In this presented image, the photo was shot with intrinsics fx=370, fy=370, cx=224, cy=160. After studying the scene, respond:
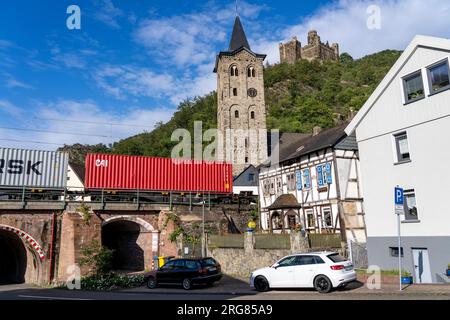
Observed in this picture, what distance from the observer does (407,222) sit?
16953 mm

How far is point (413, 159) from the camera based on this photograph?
1688 cm

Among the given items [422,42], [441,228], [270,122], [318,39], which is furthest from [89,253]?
[318,39]

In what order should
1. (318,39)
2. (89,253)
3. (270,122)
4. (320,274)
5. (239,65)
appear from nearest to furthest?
(320,274) < (89,253) < (239,65) < (270,122) < (318,39)

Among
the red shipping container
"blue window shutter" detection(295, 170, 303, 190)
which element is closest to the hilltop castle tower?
the red shipping container

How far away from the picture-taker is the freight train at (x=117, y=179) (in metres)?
24.0

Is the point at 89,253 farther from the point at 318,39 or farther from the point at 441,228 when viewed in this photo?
the point at 318,39

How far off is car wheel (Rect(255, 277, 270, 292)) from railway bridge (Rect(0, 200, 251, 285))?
11999 millimetres

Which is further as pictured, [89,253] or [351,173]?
[351,173]

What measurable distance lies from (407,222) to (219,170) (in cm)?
1682

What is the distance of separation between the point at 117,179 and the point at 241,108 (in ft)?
103

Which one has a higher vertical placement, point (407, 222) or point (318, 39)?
point (318, 39)

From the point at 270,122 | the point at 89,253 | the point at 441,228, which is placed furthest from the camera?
the point at 270,122

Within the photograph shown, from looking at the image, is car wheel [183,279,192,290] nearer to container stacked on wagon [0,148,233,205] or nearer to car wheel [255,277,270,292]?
car wheel [255,277,270,292]
